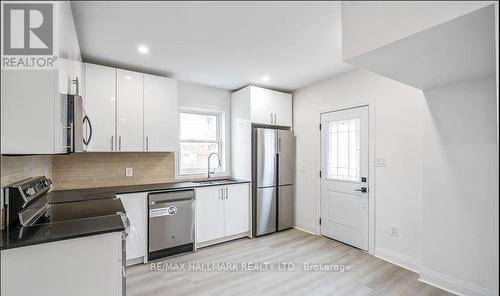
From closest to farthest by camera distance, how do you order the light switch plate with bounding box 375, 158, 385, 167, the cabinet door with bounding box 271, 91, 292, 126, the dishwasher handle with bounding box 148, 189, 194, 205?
1. the dishwasher handle with bounding box 148, 189, 194, 205
2. the light switch plate with bounding box 375, 158, 385, 167
3. the cabinet door with bounding box 271, 91, 292, 126

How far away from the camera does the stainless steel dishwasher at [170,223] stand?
2965 mm

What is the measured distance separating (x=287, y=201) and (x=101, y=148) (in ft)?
9.47

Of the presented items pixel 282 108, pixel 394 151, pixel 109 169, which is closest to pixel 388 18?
pixel 394 151

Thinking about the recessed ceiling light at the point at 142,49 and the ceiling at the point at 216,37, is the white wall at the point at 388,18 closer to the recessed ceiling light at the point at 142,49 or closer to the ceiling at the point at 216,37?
the ceiling at the point at 216,37

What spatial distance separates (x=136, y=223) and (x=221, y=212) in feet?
3.79

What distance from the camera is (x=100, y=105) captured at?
2908 millimetres

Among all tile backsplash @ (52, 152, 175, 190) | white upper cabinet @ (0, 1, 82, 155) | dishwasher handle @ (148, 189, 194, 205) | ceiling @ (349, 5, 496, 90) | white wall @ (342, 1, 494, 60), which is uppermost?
white wall @ (342, 1, 494, 60)

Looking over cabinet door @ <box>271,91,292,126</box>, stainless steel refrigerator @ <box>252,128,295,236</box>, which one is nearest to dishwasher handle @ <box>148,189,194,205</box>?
stainless steel refrigerator @ <box>252,128,295,236</box>

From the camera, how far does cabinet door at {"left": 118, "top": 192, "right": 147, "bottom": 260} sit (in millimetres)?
2830

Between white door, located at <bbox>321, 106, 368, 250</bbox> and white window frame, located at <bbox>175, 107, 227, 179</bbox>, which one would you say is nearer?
white door, located at <bbox>321, 106, 368, 250</bbox>

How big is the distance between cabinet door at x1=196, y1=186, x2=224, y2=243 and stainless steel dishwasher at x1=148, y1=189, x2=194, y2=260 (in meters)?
0.13

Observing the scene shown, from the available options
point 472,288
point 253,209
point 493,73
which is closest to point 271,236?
point 253,209

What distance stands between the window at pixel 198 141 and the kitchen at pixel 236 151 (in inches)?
1.0

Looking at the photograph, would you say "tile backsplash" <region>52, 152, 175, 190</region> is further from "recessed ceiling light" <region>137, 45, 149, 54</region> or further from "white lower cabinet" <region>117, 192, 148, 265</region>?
"recessed ceiling light" <region>137, 45, 149, 54</region>
